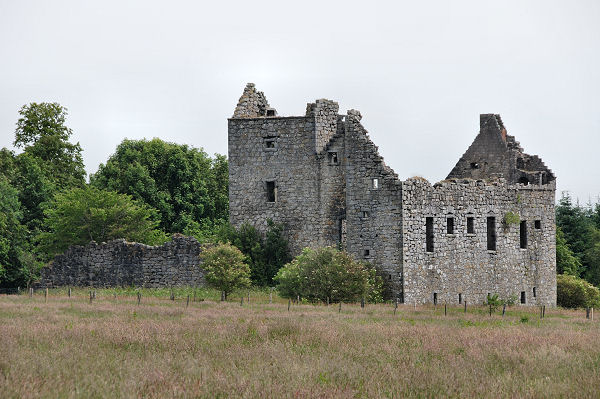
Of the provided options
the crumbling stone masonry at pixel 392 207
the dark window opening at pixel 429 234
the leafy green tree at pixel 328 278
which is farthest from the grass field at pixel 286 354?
the dark window opening at pixel 429 234

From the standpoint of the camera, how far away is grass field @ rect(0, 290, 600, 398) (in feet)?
41.9

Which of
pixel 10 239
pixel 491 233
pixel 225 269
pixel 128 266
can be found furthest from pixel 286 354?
pixel 10 239

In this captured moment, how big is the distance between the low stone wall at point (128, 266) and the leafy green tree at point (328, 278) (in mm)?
5755

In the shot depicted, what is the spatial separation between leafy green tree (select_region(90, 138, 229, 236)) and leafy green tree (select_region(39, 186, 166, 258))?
7278 mm

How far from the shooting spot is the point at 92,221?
44.4 m

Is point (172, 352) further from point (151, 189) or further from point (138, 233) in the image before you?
point (151, 189)

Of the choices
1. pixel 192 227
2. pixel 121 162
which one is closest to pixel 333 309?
pixel 192 227

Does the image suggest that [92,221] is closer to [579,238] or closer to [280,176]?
[280,176]

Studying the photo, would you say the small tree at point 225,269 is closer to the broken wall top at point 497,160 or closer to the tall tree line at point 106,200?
the tall tree line at point 106,200

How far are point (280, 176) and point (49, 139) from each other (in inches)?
1291

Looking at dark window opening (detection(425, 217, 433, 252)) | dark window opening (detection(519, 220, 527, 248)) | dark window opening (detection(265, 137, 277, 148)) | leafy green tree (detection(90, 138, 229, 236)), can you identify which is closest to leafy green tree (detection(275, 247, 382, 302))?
dark window opening (detection(425, 217, 433, 252))

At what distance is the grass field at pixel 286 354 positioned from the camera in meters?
12.8

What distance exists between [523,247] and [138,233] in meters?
19.6

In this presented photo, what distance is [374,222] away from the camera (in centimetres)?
3472
